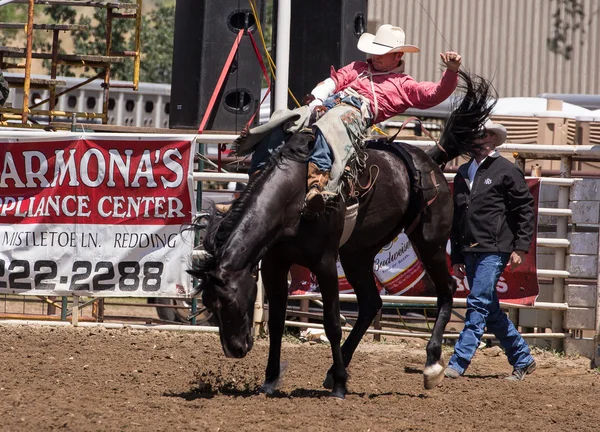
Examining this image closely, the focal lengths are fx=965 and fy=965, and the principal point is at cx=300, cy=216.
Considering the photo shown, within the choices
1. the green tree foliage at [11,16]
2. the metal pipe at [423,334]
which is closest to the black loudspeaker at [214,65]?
the metal pipe at [423,334]

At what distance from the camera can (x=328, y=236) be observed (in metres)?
5.93

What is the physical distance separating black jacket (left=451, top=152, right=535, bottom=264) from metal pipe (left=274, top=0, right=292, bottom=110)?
6.92 ft

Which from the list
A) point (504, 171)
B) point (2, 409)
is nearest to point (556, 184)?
point (504, 171)

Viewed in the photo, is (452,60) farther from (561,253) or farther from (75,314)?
(75,314)

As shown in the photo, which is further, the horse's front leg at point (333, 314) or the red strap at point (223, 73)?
the red strap at point (223, 73)

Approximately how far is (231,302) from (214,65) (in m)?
5.73

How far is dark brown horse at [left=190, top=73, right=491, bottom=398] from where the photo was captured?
5.61 m

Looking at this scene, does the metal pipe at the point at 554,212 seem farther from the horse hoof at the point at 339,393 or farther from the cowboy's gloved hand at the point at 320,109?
the horse hoof at the point at 339,393

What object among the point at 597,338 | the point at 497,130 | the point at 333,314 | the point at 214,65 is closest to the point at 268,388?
the point at 333,314

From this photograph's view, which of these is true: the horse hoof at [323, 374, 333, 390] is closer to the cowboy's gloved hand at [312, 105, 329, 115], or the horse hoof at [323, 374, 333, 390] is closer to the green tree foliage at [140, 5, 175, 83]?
the cowboy's gloved hand at [312, 105, 329, 115]

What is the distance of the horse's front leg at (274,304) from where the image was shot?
19.9 ft

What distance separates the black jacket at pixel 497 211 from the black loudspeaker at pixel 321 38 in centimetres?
390

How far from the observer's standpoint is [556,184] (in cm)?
848

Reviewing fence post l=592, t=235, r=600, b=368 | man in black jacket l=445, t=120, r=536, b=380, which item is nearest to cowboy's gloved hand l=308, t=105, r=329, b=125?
man in black jacket l=445, t=120, r=536, b=380
